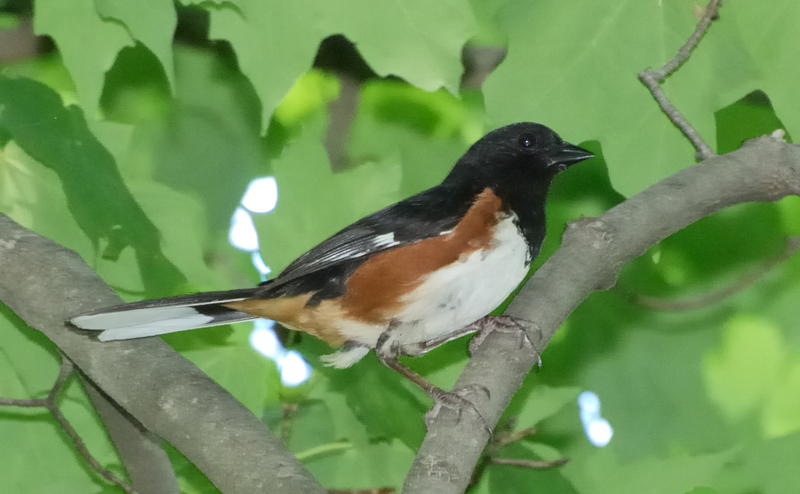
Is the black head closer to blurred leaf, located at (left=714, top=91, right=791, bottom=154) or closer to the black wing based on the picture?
the black wing

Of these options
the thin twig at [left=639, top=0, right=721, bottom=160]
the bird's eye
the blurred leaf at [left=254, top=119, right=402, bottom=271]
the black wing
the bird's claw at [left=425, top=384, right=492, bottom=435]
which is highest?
the thin twig at [left=639, top=0, right=721, bottom=160]

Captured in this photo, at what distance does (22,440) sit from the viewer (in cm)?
155

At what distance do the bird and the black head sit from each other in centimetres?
2

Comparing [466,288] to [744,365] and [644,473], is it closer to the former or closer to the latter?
[644,473]

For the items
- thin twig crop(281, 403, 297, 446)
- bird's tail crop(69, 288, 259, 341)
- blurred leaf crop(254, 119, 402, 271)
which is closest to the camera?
bird's tail crop(69, 288, 259, 341)

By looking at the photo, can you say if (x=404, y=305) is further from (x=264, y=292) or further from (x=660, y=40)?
(x=660, y=40)

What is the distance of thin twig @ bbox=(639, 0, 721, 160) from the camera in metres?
1.41

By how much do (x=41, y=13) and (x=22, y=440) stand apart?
0.84 meters

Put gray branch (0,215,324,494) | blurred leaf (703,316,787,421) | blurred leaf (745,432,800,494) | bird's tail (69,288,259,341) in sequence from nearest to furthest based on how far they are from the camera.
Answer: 1. gray branch (0,215,324,494)
2. bird's tail (69,288,259,341)
3. blurred leaf (745,432,800,494)
4. blurred leaf (703,316,787,421)

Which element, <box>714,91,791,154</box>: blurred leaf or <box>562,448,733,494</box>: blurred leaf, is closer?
<box>562,448,733,494</box>: blurred leaf

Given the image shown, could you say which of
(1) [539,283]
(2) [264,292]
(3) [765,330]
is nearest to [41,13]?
(2) [264,292]

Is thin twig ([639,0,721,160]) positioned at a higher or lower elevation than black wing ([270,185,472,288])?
higher

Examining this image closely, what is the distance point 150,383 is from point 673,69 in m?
1.08

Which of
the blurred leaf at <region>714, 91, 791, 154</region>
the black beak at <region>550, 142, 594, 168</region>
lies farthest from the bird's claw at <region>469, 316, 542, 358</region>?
the blurred leaf at <region>714, 91, 791, 154</region>
